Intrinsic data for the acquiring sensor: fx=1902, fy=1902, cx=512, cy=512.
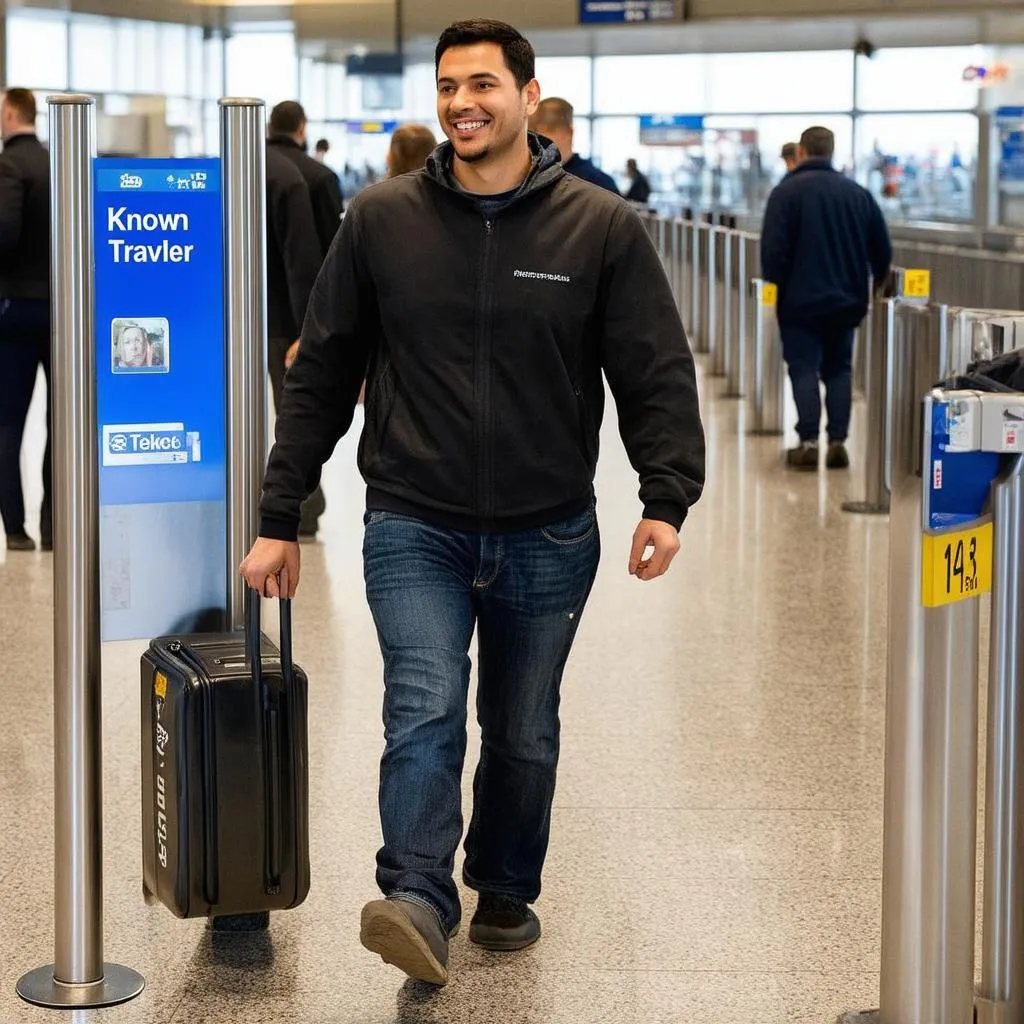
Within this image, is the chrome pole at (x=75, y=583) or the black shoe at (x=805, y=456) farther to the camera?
the black shoe at (x=805, y=456)

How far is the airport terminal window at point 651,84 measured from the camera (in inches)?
1126

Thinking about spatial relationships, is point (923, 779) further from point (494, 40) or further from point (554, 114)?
point (554, 114)

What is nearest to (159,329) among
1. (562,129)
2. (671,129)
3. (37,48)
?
(562,129)

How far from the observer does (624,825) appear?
419cm

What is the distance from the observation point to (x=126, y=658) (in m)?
5.79

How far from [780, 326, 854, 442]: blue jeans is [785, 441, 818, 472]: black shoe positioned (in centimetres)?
6

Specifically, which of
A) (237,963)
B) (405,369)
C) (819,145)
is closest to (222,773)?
(237,963)

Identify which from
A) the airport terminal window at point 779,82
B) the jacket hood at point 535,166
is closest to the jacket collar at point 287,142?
the jacket hood at point 535,166

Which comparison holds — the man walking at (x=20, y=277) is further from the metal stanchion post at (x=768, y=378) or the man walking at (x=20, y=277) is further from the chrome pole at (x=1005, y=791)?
the metal stanchion post at (x=768, y=378)

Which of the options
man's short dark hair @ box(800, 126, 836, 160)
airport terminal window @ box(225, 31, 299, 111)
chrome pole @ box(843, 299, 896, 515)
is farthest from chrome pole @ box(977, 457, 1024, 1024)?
airport terminal window @ box(225, 31, 299, 111)

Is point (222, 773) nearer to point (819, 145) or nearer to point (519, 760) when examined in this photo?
point (519, 760)

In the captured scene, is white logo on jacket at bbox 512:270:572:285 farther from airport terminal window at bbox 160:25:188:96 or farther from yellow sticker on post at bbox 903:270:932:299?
airport terminal window at bbox 160:25:188:96

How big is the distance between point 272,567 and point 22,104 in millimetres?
4623

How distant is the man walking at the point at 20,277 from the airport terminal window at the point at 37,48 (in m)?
13.1
